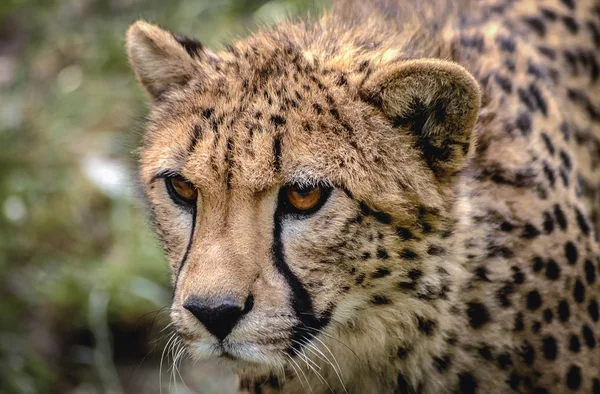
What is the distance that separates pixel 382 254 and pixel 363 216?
11cm

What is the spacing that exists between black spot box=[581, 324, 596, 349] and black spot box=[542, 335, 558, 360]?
0.38 ft

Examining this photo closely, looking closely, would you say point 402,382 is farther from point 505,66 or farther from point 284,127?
point 505,66

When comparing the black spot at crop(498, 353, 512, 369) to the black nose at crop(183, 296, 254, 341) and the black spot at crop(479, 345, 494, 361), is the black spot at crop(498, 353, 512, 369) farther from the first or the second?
the black nose at crop(183, 296, 254, 341)

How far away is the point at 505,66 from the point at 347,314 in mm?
1070

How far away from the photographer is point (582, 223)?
2.95 m

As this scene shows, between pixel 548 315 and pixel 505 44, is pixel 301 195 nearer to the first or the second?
pixel 548 315

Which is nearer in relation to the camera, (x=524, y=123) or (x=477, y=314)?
(x=477, y=314)

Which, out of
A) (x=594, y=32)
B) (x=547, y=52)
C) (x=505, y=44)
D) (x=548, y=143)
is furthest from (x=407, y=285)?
(x=594, y=32)

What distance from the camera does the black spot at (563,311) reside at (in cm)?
272

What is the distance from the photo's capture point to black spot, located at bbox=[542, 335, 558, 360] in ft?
8.80

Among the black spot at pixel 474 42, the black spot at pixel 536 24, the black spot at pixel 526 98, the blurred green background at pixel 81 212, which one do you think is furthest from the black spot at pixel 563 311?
the blurred green background at pixel 81 212

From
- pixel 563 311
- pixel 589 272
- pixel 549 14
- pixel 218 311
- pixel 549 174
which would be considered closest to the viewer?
pixel 218 311

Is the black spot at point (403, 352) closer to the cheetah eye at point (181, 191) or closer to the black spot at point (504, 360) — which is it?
the black spot at point (504, 360)

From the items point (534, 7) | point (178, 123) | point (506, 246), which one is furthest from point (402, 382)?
point (534, 7)
